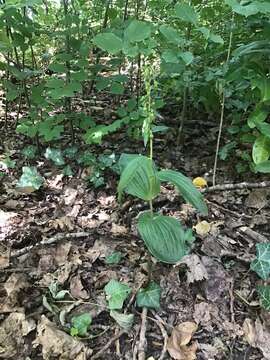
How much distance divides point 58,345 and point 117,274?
1.61 ft

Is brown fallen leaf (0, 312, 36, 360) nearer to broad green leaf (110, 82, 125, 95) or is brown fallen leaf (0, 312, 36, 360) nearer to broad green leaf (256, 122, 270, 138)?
broad green leaf (256, 122, 270, 138)

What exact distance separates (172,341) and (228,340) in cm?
26

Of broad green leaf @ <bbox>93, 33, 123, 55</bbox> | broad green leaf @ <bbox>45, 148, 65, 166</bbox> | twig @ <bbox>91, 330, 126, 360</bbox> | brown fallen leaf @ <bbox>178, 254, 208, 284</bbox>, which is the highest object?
broad green leaf @ <bbox>93, 33, 123, 55</bbox>

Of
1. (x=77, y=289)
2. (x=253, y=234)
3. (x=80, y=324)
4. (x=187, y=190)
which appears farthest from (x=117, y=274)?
(x=253, y=234)

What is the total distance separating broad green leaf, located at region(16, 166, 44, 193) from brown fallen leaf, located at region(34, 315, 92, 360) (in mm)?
1156

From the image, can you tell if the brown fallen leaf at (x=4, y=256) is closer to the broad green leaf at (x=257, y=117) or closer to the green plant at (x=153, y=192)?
the green plant at (x=153, y=192)

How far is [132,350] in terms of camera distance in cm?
175

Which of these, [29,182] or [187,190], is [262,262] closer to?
[187,190]

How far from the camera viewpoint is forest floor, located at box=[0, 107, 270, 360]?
5.75 ft

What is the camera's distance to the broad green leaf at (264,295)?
73.6 inches

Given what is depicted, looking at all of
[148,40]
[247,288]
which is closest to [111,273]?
[247,288]

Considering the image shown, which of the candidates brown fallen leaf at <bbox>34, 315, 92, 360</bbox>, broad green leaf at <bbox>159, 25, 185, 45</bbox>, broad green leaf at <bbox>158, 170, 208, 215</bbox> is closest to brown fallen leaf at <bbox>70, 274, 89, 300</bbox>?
brown fallen leaf at <bbox>34, 315, 92, 360</bbox>

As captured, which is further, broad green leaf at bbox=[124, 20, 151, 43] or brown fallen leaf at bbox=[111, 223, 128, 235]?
brown fallen leaf at bbox=[111, 223, 128, 235]

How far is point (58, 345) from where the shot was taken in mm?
1677
